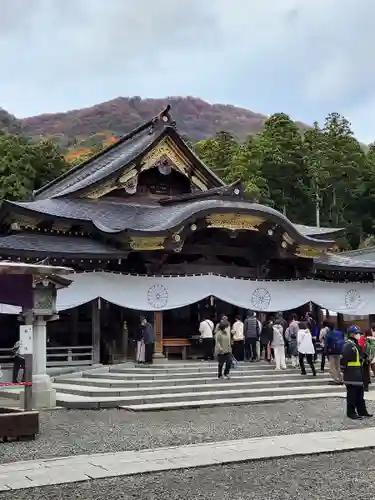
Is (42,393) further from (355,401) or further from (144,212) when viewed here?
(144,212)

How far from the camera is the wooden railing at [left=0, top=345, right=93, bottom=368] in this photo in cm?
1720

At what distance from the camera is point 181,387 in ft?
45.7

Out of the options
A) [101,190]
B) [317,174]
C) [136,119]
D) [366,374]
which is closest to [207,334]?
[366,374]

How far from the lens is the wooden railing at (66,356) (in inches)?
677

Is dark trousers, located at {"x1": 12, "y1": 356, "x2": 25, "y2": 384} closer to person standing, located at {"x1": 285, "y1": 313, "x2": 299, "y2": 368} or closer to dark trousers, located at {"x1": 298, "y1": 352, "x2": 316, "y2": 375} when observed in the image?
dark trousers, located at {"x1": 298, "y1": 352, "x2": 316, "y2": 375}

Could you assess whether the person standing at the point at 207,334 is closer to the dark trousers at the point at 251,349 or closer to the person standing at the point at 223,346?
the dark trousers at the point at 251,349

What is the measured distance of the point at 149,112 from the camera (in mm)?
140875

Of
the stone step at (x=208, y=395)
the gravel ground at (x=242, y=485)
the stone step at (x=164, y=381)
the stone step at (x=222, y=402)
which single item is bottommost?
the gravel ground at (x=242, y=485)

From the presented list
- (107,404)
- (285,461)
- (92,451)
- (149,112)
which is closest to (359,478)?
(285,461)

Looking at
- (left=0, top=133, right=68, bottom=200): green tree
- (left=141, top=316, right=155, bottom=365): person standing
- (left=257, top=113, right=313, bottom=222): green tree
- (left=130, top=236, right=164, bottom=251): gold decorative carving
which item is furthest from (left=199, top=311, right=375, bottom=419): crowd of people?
(left=257, top=113, right=313, bottom=222): green tree

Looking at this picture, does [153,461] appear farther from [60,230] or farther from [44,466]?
[60,230]

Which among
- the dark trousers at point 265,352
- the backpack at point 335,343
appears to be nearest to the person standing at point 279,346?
the dark trousers at point 265,352

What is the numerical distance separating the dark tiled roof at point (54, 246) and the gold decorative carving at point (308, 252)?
18.9 ft

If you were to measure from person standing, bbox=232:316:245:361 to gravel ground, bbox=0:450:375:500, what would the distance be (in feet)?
34.2
